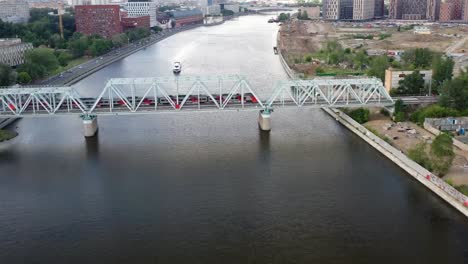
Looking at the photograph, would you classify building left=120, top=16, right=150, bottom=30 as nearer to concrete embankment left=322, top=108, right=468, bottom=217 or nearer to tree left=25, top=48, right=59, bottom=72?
tree left=25, top=48, right=59, bottom=72

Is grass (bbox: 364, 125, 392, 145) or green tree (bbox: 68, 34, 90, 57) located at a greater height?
green tree (bbox: 68, 34, 90, 57)

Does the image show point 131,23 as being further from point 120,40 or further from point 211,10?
point 211,10

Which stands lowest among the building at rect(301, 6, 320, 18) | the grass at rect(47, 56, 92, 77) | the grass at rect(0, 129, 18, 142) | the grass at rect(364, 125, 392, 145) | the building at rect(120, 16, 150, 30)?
the grass at rect(0, 129, 18, 142)

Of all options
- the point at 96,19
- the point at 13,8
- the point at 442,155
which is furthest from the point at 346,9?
the point at 442,155

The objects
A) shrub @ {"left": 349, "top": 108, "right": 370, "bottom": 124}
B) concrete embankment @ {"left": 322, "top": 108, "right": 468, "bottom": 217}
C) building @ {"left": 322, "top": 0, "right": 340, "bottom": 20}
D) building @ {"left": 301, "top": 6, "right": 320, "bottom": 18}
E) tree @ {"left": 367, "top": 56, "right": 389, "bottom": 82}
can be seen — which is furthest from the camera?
building @ {"left": 301, "top": 6, "right": 320, "bottom": 18}

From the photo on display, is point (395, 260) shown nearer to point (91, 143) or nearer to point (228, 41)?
point (91, 143)

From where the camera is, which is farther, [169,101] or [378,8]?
[378,8]

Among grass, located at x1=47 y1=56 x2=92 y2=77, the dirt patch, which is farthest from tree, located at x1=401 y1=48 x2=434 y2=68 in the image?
grass, located at x1=47 y1=56 x2=92 y2=77
